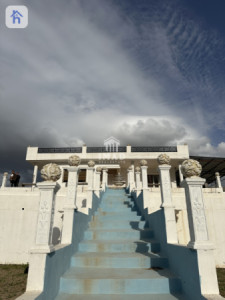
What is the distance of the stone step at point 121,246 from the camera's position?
4859mm

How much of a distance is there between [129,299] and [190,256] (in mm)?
1343

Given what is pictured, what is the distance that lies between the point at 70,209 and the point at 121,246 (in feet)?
5.47

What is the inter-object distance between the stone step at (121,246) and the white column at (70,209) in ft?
2.42

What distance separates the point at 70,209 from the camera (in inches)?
192

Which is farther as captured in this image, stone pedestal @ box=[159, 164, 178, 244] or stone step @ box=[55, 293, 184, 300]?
stone pedestal @ box=[159, 164, 178, 244]

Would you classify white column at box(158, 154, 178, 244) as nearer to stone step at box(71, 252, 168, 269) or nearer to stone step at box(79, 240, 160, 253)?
stone step at box(71, 252, 168, 269)

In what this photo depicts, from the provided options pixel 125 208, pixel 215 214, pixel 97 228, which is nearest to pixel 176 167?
pixel 215 214

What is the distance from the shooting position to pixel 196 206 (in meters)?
3.19

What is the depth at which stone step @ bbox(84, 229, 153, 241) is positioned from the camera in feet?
18.1

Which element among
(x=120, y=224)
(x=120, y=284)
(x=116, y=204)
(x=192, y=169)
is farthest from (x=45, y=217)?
(x=116, y=204)

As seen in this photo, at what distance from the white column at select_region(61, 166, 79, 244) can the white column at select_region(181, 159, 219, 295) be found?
2819mm

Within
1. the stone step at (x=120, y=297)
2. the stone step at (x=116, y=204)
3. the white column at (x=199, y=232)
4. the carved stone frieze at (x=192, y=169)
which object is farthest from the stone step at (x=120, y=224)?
the carved stone frieze at (x=192, y=169)

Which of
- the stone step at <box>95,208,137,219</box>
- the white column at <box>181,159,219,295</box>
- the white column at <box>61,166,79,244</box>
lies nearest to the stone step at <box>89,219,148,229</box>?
the stone step at <box>95,208,137,219</box>

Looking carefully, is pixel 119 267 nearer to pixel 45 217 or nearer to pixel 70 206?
pixel 70 206
